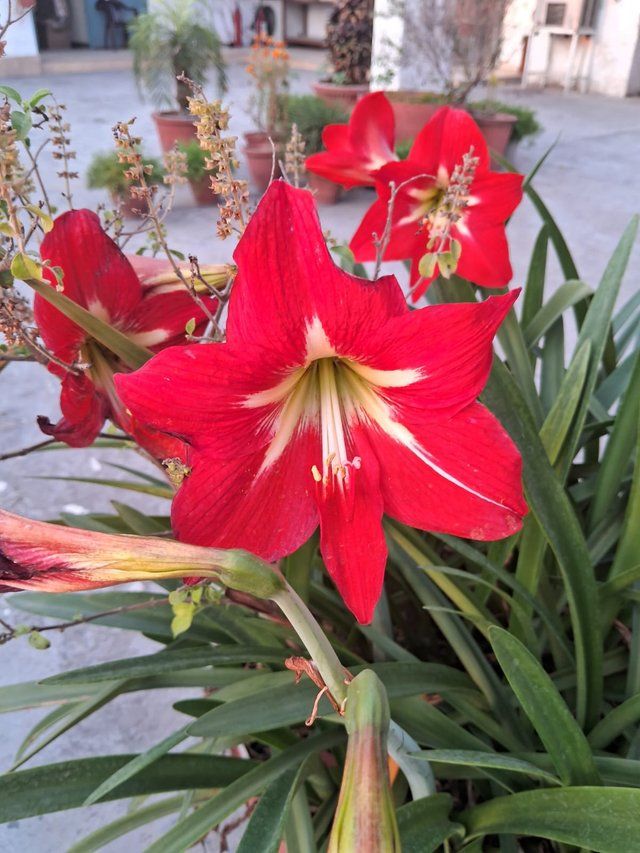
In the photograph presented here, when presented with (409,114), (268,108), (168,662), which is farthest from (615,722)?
(409,114)

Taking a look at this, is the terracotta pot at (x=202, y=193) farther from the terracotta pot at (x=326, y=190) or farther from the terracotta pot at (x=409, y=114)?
the terracotta pot at (x=409, y=114)

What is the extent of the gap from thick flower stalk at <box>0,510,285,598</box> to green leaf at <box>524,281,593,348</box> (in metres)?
0.60

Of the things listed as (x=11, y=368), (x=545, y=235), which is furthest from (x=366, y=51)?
(x=545, y=235)

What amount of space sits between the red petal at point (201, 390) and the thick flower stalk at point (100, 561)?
65 mm

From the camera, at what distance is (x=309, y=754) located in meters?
0.58

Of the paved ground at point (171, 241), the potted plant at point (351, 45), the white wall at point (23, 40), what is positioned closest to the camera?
the paved ground at point (171, 241)

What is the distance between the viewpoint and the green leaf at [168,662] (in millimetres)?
499

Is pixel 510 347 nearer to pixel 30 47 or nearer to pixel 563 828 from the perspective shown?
pixel 563 828

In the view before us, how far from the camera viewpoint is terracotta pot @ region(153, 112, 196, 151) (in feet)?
11.3

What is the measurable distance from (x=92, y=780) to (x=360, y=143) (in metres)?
0.59

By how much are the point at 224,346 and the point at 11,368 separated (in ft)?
5.90

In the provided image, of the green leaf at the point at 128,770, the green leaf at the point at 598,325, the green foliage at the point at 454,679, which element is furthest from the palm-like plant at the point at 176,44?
the green leaf at the point at 128,770

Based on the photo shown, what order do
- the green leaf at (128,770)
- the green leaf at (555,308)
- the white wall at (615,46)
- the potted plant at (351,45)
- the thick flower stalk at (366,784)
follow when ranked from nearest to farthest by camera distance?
the thick flower stalk at (366,784), the green leaf at (128,770), the green leaf at (555,308), the potted plant at (351,45), the white wall at (615,46)

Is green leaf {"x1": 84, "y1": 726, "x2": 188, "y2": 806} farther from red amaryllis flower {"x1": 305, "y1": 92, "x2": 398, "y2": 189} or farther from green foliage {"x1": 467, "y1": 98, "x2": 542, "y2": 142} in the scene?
green foliage {"x1": 467, "y1": 98, "x2": 542, "y2": 142}
